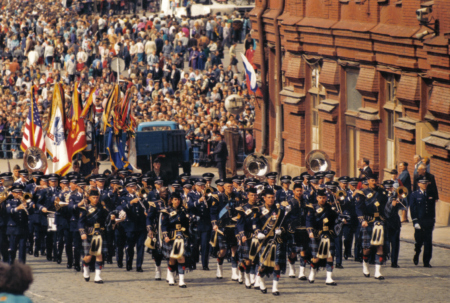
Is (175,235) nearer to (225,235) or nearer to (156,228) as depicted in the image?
(156,228)

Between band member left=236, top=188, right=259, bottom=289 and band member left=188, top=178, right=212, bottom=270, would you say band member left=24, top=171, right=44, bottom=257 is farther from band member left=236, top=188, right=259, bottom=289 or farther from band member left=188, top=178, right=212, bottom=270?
band member left=236, top=188, right=259, bottom=289

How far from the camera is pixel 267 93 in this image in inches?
1380

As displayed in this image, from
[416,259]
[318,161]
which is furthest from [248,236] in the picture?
[318,161]

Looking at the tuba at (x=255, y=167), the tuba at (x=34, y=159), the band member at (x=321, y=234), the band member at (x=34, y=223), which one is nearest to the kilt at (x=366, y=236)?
the band member at (x=321, y=234)

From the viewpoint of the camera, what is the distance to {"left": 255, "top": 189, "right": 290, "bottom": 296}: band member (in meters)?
19.2

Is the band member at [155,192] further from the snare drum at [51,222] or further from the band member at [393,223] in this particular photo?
the band member at [393,223]

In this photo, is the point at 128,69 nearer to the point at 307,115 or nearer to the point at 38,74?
the point at 38,74

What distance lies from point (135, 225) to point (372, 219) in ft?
14.8

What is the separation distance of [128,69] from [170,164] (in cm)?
1434

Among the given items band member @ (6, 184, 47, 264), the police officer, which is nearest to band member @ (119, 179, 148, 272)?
band member @ (6, 184, 47, 264)

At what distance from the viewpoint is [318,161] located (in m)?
27.1

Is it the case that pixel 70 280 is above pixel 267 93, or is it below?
below

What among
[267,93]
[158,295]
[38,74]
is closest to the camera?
[158,295]

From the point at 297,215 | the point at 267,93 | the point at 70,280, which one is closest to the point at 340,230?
the point at 297,215
